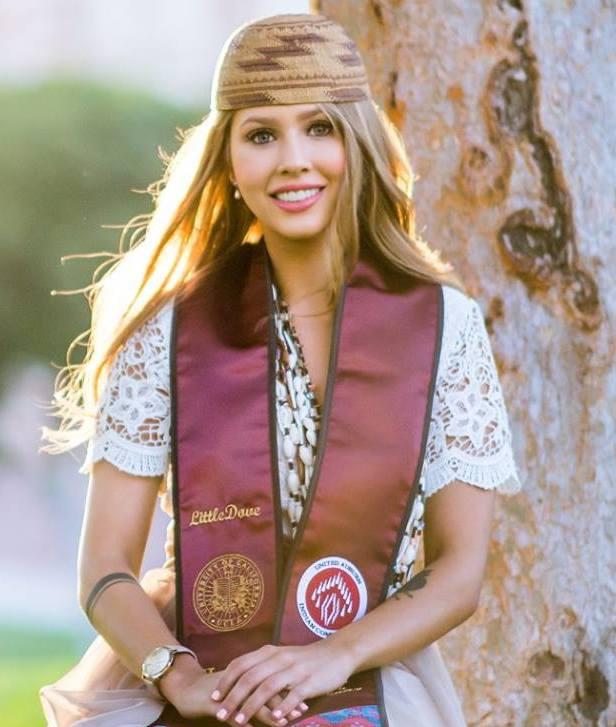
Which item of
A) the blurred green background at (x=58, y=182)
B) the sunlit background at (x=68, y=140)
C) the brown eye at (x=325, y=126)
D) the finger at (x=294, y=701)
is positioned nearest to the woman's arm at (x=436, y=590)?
the finger at (x=294, y=701)

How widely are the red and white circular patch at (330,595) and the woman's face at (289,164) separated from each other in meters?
0.65

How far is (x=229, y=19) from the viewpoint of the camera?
496 inches

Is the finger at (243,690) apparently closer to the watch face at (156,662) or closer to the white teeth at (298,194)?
the watch face at (156,662)

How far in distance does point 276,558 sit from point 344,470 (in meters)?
0.21

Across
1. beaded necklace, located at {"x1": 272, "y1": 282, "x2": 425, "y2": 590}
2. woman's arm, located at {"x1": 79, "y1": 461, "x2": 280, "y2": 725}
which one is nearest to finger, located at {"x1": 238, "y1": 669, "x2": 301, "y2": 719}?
woman's arm, located at {"x1": 79, "y1": 461, "x2": 280, "y2": 725}

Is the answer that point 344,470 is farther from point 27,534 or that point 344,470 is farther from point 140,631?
point 27,534

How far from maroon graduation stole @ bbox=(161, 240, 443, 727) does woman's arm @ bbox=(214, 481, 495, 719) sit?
0.25ft

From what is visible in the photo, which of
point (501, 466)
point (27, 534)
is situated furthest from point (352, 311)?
point (27, 534)

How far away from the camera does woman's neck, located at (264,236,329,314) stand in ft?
11.0

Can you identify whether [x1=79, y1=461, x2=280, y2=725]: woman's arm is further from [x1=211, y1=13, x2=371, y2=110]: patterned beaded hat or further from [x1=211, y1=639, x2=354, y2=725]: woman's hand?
[x1=211, y1=13, x2=371, y2=110]: patterned beaded hat

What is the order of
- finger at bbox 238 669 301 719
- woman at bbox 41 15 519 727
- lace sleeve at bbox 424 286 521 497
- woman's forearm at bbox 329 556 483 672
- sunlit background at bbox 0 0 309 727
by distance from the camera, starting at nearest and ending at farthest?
1. finger at bbox 238 669 301 719
2. woman's forearm at bbox 329 556 483 672
3. woman at bbox 41 15 519 727
4. lace sleeve at bbox 424 286 521 497
5. sunlit background at bbox 0 0 309 727

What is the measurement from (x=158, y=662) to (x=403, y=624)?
0.44 meters

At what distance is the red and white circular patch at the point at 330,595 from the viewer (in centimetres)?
305

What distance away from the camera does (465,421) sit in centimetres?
A: 321
